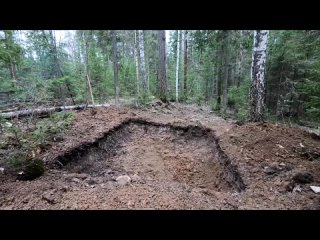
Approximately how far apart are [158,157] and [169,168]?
2.19ft

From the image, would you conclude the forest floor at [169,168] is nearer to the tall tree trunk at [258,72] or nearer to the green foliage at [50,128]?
the green foliage at [50,128]

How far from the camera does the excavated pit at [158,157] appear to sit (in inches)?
187

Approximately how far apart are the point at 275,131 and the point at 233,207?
307 centimetres

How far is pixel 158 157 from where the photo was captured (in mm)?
6137

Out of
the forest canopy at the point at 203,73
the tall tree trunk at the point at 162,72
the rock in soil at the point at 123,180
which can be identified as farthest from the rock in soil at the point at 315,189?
the tall tree trunk at the point at 162,72

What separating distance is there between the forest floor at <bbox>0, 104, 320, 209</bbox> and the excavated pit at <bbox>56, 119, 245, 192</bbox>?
0.02 metres

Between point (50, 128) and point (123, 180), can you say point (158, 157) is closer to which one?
point (123, 180)

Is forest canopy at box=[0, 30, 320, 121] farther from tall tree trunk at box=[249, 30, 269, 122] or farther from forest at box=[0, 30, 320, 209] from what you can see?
forest at box=[0, 30, 320, 209]

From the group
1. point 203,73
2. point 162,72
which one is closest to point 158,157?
point 162,72

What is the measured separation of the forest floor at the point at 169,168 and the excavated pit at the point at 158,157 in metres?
0.02
